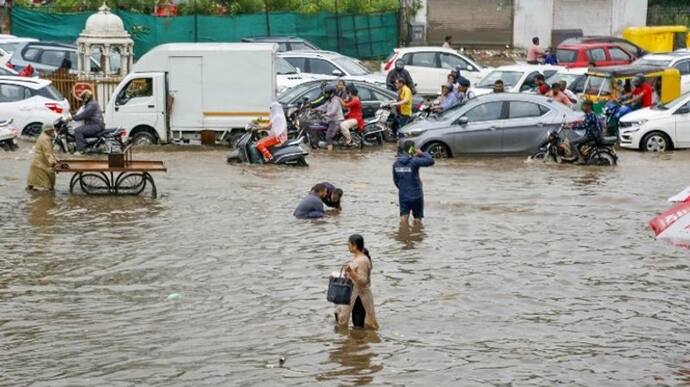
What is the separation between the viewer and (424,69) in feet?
115

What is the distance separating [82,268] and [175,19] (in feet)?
82.8

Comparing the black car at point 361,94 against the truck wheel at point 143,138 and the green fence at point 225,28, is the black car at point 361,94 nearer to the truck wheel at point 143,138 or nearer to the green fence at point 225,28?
the truck wheel at point 143,138

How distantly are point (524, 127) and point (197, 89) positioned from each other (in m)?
6.50

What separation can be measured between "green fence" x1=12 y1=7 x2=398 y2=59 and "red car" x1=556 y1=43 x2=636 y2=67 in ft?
28.2

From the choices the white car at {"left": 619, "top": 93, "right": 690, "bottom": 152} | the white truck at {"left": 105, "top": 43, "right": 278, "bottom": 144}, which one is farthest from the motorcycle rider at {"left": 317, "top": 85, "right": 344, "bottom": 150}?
the white car at {"left": 619, "top": 93, "right": 690, "bottom": 152}

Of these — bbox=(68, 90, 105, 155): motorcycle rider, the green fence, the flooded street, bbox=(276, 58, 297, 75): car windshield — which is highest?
the green fence

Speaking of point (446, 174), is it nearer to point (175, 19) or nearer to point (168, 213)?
point (168, 213)

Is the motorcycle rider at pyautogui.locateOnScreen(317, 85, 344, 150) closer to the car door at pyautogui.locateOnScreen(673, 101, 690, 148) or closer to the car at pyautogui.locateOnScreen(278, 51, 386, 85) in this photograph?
the car at pyautogui.locateOnScreen(278, 51, 386, 85)

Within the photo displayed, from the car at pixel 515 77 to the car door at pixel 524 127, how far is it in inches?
183

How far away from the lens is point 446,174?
2491 cm

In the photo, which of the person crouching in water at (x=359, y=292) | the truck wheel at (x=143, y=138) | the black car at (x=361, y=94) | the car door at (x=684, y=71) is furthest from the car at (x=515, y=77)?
the person crouching in water at (x=359, y=292)

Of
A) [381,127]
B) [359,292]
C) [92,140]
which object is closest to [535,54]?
[381,127]

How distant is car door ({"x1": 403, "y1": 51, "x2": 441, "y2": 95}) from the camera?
3512cm

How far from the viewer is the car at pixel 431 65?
3506 centimetres
